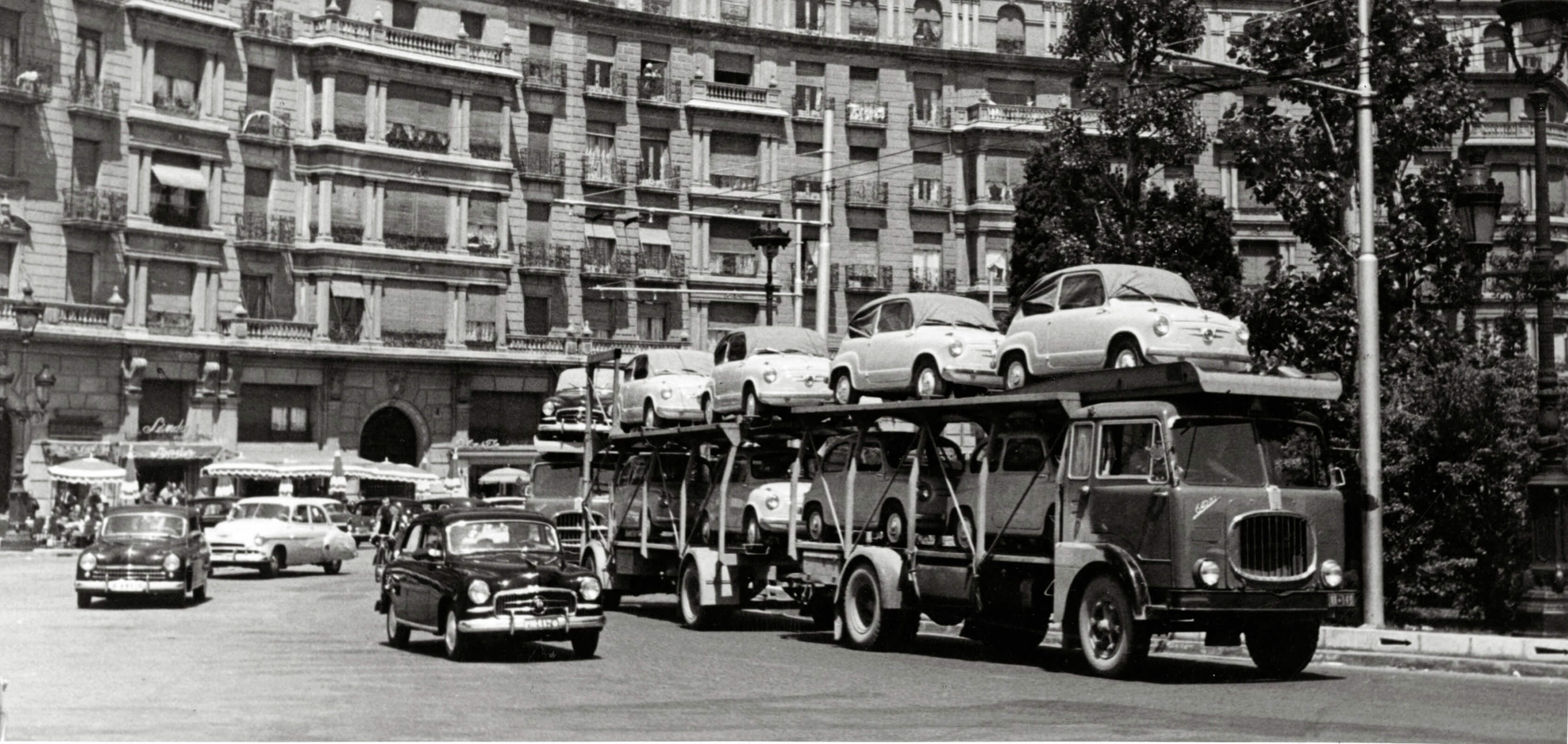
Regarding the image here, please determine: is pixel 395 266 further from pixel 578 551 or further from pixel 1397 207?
pixel 1397 207

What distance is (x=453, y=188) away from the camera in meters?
59.3

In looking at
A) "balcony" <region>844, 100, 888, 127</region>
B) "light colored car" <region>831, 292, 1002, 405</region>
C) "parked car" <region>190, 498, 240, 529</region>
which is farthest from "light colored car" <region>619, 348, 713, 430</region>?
"balcony" <region>844, 100, 888, 127</region>

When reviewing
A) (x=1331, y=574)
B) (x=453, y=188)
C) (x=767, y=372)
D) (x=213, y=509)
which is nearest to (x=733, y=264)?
(x=453, y=188)

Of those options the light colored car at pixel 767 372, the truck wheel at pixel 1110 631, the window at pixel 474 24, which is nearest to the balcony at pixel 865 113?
the window at pixel 474 24

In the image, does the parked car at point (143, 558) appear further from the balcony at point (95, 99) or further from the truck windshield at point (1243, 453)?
the balcony at point (95, 99)

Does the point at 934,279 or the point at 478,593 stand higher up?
the point at 934,279

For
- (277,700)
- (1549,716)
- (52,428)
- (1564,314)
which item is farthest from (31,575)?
(1564,314)

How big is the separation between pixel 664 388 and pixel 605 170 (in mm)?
36864

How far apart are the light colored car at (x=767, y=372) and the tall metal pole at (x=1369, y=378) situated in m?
7.20

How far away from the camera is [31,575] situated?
34812 mm

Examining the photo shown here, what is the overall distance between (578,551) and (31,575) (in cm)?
1333

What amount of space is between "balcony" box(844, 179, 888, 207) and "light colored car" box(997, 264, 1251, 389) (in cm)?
4667

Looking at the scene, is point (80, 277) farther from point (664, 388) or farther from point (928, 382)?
point (928, 382)

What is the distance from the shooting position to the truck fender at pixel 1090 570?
16.3m
